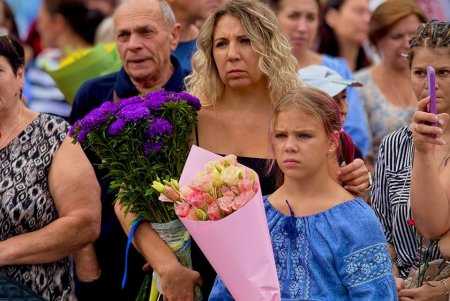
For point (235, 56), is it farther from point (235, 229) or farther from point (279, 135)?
point (235, 229)

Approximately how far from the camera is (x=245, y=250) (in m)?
5.59

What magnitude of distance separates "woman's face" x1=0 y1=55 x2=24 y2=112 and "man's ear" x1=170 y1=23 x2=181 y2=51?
1.37 m

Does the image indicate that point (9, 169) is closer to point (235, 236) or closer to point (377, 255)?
point (235, 236)

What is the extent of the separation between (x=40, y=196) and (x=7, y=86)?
0.60 meters

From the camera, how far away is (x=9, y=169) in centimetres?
658

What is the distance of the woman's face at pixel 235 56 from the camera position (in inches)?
258

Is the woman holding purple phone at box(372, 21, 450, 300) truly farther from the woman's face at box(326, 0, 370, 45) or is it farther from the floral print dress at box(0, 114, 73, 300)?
the woman's face at box(326, 0, 370, 45)

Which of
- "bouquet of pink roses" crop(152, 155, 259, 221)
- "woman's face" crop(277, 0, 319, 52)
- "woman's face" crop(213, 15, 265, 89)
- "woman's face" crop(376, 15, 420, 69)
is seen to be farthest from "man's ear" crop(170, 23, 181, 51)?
"bouquet of pink roses" crop(152, 155, 259, 221)

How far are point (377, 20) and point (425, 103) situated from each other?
3.56 metres

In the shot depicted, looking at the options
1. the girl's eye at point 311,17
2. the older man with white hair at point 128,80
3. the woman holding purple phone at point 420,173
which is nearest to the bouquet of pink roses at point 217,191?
the woman holding purple phone at point 420,173

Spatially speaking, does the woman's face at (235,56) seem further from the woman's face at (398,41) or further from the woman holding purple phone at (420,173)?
the woman's face at (398,41)

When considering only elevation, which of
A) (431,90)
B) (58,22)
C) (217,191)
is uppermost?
(58,22)

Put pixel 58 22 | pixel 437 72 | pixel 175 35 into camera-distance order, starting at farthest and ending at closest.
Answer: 1. pixel 58 22
2. pixel 175 35
3. pixel 437 72

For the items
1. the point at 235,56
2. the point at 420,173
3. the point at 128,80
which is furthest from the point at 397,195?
the point at 128,80
